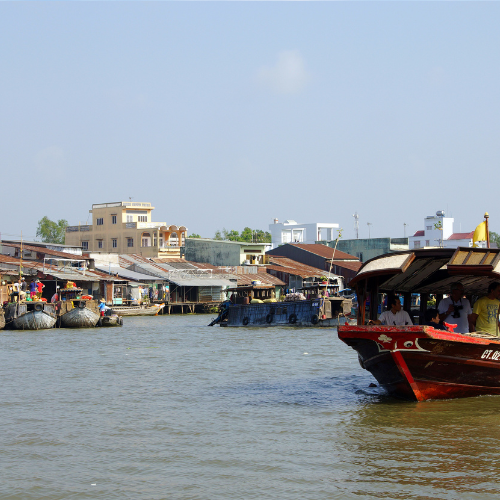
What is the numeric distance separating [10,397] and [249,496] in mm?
6955

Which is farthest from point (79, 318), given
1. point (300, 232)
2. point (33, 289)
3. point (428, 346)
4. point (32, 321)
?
point (300, 232)

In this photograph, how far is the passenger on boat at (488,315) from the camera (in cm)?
1063

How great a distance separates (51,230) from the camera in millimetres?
72375

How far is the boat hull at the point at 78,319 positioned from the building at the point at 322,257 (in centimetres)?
2151

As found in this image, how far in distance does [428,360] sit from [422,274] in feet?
6.39

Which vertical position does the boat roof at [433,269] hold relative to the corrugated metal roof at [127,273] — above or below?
below

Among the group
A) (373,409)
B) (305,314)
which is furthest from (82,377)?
(305,314)

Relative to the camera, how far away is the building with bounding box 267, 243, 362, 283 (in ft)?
167

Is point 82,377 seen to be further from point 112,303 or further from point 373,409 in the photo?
point 112,303

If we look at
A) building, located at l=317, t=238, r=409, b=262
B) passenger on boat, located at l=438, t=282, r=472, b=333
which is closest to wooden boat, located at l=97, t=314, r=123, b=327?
passenger on boat, located at l=438, t=282, r=472, b=333

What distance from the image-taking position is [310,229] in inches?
2822

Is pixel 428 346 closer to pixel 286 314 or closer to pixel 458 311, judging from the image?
pixel 458 311

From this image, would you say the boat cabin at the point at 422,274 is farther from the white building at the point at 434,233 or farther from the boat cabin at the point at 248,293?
the white building at the point at 434,233

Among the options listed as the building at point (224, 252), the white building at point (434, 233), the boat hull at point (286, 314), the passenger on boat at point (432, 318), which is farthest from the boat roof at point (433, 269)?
the white building at point (434, 233)
